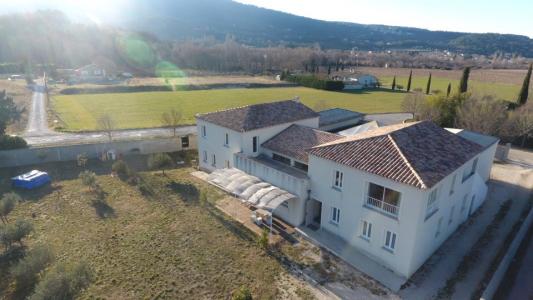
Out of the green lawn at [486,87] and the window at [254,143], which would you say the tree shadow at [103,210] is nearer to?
the window at [254,143]

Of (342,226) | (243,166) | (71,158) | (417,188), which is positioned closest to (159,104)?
(71,158)

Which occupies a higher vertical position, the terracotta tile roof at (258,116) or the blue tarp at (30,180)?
the terracotta tile roof at (258,116)

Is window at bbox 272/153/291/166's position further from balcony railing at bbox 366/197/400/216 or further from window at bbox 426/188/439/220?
window at bbox 426/188/439/220

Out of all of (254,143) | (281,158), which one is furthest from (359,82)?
(281,158)

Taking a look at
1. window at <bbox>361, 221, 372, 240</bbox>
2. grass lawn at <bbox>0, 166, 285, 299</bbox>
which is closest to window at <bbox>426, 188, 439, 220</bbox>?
window at <bbox>361, 221, 372, 240</bbox>

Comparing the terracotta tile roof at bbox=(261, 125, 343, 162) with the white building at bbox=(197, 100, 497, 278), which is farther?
the terracotta tile roof at bbox=(261, 125, 343, 162)

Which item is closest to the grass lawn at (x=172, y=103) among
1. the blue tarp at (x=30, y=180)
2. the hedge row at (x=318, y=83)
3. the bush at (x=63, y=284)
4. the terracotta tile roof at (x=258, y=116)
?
the hedge row at (x=318, y=83)
